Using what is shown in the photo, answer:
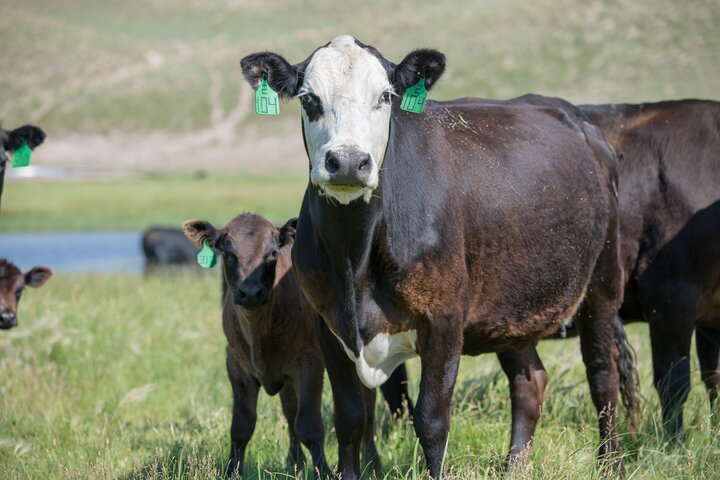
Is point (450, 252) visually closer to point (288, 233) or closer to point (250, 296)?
point (250, 296)

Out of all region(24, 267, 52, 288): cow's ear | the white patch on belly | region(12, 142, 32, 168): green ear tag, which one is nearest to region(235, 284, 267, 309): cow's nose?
the white patch on belly

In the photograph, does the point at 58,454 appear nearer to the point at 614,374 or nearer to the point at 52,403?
the point at 52,403

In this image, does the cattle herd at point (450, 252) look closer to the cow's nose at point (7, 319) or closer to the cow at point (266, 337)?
the cow at point (266, 337)

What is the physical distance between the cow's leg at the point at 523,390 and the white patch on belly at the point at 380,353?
1.33 m

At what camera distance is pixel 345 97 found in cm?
554

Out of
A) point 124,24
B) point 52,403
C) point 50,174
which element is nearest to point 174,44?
point 124,24

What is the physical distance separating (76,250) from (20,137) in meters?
24.8

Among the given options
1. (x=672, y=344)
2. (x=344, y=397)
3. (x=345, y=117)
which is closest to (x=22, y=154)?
(x=344, y=397)

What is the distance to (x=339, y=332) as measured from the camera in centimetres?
584

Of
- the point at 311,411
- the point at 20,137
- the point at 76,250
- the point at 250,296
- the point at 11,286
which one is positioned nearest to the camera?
the point at 250,296

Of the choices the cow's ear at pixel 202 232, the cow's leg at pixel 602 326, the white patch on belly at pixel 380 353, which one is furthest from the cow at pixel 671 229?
the cow's ear at pixel 202 232

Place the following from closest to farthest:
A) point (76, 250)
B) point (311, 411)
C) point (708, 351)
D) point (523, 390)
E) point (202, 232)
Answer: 1. point (311, 411)
2. point (523, 390)
3. point (202, 232)
4. point (708, 351)
5. point (76, 250)

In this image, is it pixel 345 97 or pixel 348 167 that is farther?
pixel 345 97

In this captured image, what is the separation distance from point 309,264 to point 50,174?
56751mm
